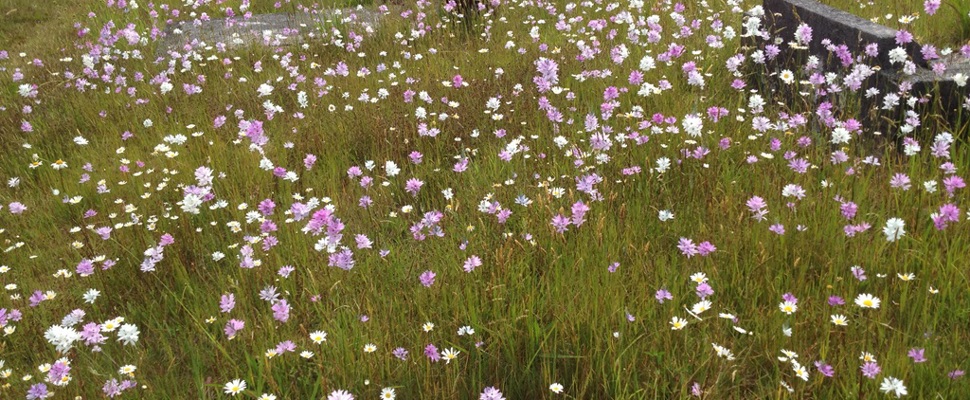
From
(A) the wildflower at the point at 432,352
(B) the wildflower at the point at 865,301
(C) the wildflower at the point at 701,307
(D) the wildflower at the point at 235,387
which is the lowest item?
(D) the wildflower at the point at 235,387

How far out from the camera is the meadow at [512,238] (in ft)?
6.51

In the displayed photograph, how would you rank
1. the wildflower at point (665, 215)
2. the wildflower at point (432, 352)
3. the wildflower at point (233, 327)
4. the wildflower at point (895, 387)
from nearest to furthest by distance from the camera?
the wildflower at point (895, 387) < the wildflower at point (432, 352) < the wildflower at point (233, 327) < the wildflower at point (665, 215)

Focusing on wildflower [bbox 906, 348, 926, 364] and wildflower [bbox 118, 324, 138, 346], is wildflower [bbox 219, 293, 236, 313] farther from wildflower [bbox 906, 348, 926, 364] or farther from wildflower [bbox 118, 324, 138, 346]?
wildflower [bbox 906, 348, 926, 364]

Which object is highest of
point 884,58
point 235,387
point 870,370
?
point 884,58

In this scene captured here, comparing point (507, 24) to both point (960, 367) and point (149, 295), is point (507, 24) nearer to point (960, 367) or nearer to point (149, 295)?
point (149, 295)

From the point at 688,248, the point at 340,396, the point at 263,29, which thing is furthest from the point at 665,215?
the point at 263,29

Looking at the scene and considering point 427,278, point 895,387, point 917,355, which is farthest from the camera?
point 427,278

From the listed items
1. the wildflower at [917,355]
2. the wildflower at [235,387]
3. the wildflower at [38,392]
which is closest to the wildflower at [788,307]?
the wildflower at [917,355]

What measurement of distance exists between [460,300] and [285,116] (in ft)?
8.78

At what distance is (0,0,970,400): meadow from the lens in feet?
6.51

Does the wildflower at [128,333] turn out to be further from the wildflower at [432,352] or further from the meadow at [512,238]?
the wildflower at [432,352]

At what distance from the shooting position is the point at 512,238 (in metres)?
2.52

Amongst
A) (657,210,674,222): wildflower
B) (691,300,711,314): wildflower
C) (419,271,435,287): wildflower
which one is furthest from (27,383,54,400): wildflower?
(657,210,674,222): wildflower

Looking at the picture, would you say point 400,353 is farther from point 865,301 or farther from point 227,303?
point 865,301
